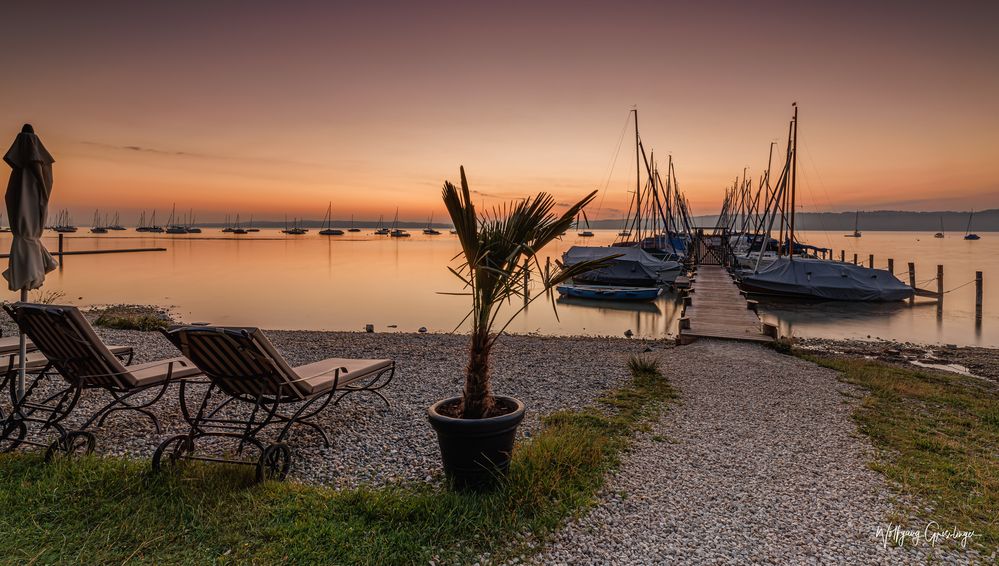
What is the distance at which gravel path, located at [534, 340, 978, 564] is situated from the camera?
9.73ft

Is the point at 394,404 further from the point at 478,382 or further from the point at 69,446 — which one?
the point at 69,446

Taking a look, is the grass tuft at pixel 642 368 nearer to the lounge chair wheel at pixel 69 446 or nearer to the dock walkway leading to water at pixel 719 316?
the dock walkway leading to water at pixel 719 316

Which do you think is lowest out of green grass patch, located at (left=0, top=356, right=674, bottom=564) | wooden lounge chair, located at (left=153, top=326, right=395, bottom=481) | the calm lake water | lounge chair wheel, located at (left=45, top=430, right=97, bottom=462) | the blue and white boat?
the calm lake water

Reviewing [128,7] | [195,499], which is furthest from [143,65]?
[195,499]

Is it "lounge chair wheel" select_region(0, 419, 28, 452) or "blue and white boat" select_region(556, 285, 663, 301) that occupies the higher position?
"lounge chair wheel" select_region(0, 419, 28, 452)

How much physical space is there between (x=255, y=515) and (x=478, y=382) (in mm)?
1579

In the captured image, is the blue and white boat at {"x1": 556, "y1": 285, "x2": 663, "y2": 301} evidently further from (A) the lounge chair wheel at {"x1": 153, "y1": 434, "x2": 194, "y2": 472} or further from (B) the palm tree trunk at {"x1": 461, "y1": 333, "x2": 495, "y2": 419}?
(A) the lounge chair wheel at {"x1": 153, "y1": 434, "x2": 194, "y2": 472}

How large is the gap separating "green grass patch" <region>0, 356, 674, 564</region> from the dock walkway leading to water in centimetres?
903

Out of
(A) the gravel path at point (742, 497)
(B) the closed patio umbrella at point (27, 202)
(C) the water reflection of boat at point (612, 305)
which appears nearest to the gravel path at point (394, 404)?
(A) the gravel path at point (742, 497)

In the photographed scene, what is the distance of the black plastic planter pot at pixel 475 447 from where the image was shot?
11.1 feet

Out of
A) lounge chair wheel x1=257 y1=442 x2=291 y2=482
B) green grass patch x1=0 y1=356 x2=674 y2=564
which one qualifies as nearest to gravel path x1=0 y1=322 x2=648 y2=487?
lounge chair wheel x1=257 y1=442 x2=291 y2=482

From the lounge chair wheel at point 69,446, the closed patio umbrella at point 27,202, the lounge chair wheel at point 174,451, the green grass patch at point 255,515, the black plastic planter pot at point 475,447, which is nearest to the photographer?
the green grass patch at point 255,515

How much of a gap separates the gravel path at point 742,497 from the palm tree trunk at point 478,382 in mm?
964

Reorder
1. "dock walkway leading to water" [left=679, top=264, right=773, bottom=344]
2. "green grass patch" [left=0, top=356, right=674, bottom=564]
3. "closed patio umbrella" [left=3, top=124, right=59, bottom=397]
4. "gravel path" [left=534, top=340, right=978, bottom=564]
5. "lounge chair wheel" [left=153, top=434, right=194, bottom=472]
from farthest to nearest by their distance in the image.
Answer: "dock walkway leading to water" [left=679, top=264, right=773, bottom=344] < "closed patio umbrella" [left=3, top=124, right=59, bottom=397] < "lounge chair wheel" [left=153, top=434, right=194, bottom=472] < "gravel path" [left=534, top=340, right=978, bottom=564] < "green grass patch" [left=0, top=356, right=674, bottom=564]
